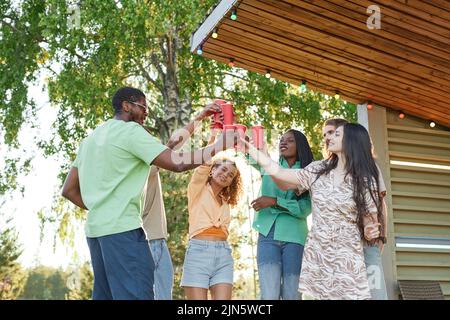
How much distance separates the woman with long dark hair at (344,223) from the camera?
4.07m

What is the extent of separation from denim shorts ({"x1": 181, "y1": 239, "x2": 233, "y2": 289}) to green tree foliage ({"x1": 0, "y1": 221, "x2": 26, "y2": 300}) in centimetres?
2252

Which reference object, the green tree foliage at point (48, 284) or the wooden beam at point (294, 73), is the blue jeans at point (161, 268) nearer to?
the wooden beam at point (294, 73)

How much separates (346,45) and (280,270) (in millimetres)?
2212

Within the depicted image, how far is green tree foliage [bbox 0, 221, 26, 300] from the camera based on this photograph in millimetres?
28323

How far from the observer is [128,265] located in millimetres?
3693

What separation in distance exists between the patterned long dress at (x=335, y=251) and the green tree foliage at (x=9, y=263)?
23.7 m

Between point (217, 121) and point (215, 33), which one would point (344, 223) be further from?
point (215, 33)

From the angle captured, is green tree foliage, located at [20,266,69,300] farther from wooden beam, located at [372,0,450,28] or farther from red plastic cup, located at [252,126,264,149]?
red plastic cup, located at [252,126,264,149]

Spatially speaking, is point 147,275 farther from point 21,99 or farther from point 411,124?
point 21,99

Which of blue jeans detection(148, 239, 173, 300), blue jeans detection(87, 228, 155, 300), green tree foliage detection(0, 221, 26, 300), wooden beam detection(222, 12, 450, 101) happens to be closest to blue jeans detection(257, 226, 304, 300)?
blue jeans detection(148, 239, 173, 300)

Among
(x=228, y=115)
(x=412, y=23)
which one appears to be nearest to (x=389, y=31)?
(x=412, y=23)

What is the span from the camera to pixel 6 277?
32031 mm
